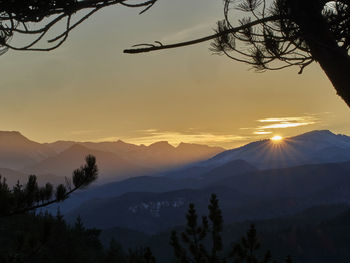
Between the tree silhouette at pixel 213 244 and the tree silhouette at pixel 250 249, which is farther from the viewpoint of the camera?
the tree silhouette at pixel 250 249

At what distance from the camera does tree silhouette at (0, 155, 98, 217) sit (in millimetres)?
6852

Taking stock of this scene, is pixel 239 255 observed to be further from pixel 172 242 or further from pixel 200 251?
pixel 172 242

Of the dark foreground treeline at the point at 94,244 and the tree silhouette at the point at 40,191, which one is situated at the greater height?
the tree silhouette at the point at 40,191

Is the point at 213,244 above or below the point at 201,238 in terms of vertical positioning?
below

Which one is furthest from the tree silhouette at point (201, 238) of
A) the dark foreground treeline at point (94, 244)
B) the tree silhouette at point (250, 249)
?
the tree silhouette at point (250, 249)

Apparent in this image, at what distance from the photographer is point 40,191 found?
745cm

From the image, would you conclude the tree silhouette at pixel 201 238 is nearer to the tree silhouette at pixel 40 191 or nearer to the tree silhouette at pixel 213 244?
the tree silhouette at pixel 213 244

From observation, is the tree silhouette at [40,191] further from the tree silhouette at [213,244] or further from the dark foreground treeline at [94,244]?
the tree silhouette at [213,244]

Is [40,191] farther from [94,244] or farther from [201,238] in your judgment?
[94,244]

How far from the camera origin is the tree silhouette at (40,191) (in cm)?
685

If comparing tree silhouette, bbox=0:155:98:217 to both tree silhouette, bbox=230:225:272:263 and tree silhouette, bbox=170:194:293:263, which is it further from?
tree silhouette, bbox=230:225:272:263

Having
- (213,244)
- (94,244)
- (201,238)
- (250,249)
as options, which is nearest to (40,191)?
(201,238)

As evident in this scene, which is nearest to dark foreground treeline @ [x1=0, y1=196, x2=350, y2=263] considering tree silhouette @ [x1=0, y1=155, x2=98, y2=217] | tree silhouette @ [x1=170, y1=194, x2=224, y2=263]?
tree silhouette @ [x1=170, y1=194, x2=224, y2=263]

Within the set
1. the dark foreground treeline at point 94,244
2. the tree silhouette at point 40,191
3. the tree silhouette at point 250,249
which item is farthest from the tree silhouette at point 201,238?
the tree silhouette at point 40,191
